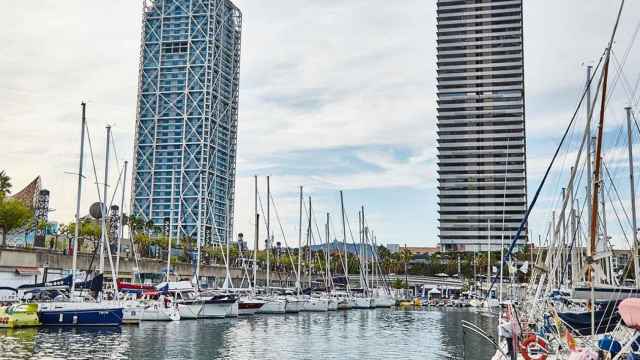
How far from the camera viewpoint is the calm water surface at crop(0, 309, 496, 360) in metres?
44.6

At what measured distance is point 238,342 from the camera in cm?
5325

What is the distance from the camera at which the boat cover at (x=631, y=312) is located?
20.7m

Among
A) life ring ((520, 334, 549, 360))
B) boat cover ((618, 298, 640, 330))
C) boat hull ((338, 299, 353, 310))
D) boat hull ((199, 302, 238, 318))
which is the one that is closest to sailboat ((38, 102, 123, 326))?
boat hull ((199, 302, 238, 318))

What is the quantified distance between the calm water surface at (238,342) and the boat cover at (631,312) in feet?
82.3

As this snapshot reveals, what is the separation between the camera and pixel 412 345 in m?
55.4

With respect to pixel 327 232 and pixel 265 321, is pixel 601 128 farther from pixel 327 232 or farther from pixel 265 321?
pixel 327 232

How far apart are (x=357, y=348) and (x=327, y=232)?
257 ft

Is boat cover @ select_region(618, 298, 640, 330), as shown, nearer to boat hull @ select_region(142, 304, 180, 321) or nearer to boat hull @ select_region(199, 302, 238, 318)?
boat hull @ select_region(142, 304, 180, 321)

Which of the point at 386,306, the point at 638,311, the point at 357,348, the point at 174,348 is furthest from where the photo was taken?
the point at 386,306

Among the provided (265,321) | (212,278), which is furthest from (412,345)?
(212,278)

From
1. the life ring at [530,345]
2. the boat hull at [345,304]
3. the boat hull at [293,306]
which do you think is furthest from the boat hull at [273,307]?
the life ring at [530,345]

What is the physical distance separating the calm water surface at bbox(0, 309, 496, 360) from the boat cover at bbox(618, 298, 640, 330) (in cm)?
2507

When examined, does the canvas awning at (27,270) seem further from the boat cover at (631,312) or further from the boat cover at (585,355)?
the boat cover at (631,312)

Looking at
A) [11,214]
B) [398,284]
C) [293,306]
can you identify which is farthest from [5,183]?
[398,284]
